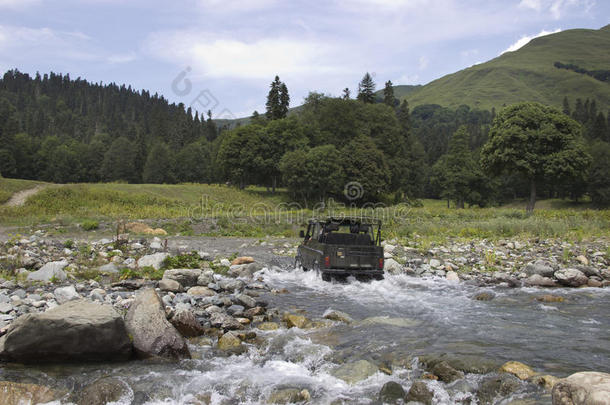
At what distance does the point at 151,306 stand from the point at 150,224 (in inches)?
1032

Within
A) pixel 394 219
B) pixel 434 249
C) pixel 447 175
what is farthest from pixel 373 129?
pixel 434 249

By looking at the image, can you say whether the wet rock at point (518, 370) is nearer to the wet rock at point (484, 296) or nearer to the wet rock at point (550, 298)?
the wet rock at point (484, 296)

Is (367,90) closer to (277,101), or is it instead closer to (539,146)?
(277,101)

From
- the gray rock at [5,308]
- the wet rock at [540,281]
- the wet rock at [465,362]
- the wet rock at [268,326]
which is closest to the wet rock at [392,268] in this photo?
the wet rock at [540,281]

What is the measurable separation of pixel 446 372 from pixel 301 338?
10.5ft

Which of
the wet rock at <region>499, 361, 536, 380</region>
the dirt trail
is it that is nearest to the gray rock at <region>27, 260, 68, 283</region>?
the wet rock at <region>499, 361, 536, 380</region>

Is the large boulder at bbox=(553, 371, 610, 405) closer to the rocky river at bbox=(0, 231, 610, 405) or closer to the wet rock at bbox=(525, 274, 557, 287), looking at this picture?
the rocky river at bbox=(0, 231, 610, 405)

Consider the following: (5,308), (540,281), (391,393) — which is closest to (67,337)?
(5,308)

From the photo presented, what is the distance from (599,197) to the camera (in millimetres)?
73500

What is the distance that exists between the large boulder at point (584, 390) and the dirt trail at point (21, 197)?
44.9 m

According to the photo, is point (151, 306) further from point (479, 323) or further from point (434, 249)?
point (434, 249)

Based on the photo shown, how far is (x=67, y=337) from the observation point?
6.91 meters

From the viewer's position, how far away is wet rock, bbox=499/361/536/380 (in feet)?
22.0

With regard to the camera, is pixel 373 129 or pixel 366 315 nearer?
pixel 366 315
